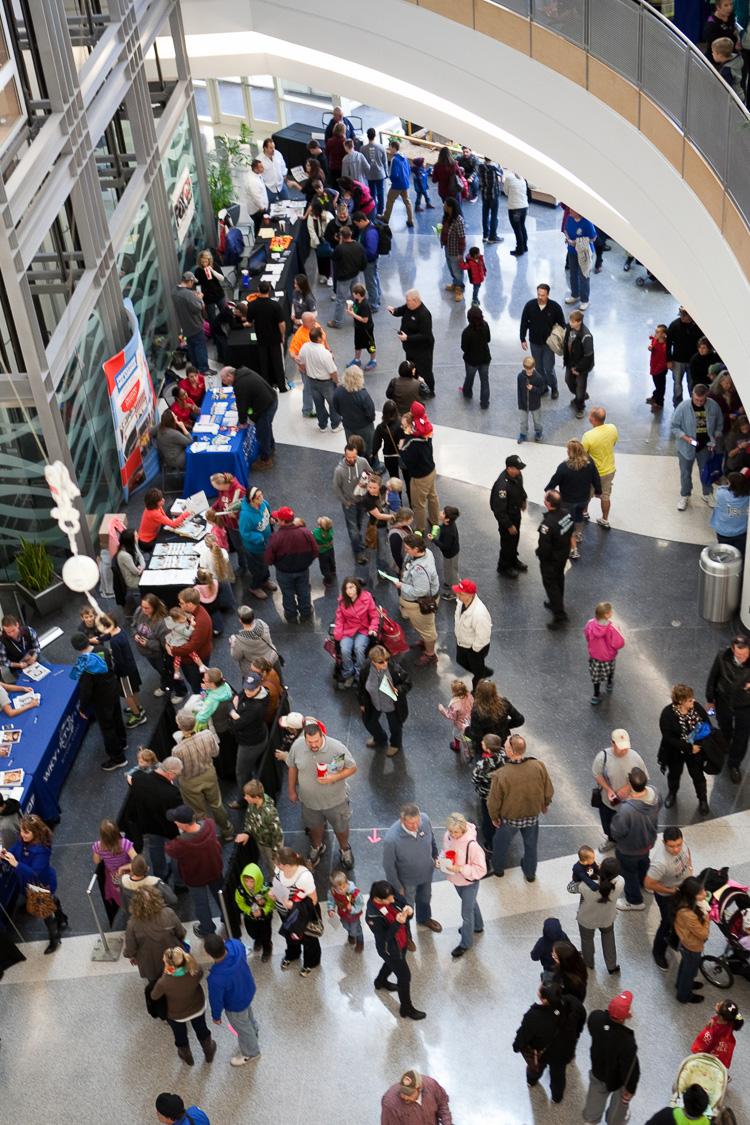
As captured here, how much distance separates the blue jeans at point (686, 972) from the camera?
796 centimetres

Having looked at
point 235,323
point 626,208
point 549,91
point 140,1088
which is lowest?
point 140,1088

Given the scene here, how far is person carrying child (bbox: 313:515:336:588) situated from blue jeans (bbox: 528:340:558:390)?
395cm

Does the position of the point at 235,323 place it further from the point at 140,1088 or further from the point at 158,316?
the point at 140,1088

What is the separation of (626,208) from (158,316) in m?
6.36

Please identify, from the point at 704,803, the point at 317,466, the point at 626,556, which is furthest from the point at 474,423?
the point at 704,803

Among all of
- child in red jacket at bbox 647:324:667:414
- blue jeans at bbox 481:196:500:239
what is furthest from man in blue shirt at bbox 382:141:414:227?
child in red jacket at bbox 647:324:667:414

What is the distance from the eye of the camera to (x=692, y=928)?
7785mm

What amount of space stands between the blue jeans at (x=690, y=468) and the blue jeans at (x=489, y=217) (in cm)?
716

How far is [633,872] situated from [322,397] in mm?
7517

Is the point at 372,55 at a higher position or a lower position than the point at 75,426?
higher

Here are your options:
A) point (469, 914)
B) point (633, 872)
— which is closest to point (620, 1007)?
point (469, 914)

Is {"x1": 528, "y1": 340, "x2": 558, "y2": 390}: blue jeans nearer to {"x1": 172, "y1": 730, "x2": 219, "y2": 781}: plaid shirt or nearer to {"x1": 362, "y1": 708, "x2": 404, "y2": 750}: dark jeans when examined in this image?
{"x1": 362, "y1": 708, "x2": 404, "y2": 750}: dark jeans

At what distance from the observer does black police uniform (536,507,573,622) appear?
35.9 feet

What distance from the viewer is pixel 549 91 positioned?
12.9 m
